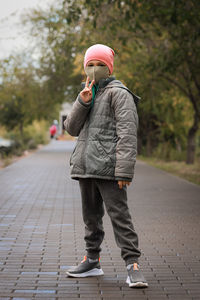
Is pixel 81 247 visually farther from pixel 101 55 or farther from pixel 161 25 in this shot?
pixel 161 25

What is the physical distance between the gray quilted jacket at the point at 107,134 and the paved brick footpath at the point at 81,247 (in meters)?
0.94

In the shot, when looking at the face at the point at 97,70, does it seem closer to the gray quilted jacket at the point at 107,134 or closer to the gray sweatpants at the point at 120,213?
the gray quilted jacket at the point at 107,134

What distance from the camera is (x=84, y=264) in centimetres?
475

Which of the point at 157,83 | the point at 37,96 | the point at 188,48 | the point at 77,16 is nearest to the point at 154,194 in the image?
the point at 77,16

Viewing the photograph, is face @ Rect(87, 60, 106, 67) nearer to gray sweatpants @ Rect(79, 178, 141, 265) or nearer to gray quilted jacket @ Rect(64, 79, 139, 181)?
gray quilted jacket @ Rect(64, 79, 139, 181)

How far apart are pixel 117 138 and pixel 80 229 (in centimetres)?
312

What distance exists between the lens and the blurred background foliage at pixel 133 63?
11852 millimetres

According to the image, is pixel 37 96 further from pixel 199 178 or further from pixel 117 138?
pixel 117 138

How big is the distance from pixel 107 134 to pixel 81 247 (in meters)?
2.08

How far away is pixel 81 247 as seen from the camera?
6.01 metres

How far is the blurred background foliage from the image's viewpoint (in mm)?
11852

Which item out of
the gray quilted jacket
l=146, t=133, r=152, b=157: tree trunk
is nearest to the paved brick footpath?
the gray quilted jacket

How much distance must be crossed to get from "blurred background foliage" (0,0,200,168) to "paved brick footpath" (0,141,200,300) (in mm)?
1621

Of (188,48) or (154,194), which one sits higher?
(188,48)
